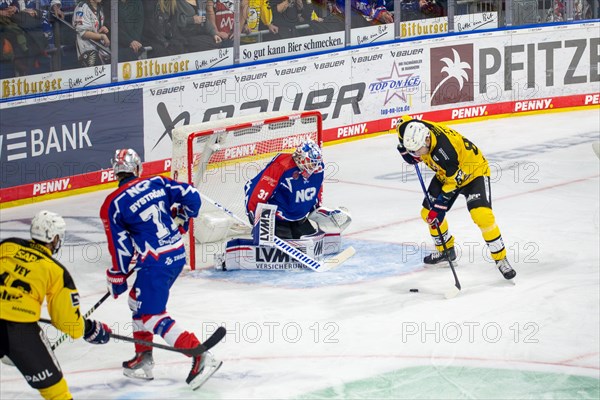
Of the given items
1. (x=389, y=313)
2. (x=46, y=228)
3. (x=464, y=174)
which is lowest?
(x=389, y=313)

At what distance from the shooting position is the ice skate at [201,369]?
21.2ft

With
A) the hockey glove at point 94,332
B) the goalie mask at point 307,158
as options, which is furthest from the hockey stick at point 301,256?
the hockey glove at point 94,332

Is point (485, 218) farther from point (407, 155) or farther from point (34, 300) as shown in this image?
point (34, 300)

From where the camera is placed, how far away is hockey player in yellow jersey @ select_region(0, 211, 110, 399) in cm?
532

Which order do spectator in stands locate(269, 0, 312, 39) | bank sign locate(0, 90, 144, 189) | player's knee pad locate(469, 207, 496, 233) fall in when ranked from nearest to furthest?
player's knee pad locate(469, 207, 496, 233) < bank sign locate(0, 90, 144, 189) < spectator in stands locate(269, 0, 312, 39)

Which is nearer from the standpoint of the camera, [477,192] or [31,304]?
[31,304]

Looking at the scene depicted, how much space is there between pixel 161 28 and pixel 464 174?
4.76 m

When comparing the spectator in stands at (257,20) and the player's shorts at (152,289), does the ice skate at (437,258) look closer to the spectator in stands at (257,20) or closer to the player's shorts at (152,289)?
the player's shorts at (152,289)

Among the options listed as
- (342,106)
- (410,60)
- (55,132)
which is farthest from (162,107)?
(410,60)

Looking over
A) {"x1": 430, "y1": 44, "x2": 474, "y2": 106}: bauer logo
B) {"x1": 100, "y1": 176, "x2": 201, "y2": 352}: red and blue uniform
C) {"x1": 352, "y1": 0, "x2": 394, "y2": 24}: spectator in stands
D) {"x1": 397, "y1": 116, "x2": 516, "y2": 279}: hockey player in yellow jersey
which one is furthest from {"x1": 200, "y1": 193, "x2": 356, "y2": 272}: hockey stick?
{"x1": 430, "y1": 44, "x2": 474, "y2": 106}: bauer logo

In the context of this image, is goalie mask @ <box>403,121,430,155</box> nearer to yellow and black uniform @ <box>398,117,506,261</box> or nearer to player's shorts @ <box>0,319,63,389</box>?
yellow and black uniform @ <box>398,117,506,261</box>

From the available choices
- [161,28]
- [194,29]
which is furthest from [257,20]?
[161,28]

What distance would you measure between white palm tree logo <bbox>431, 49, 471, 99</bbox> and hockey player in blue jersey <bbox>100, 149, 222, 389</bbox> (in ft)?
28.1

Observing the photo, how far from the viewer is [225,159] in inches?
375
